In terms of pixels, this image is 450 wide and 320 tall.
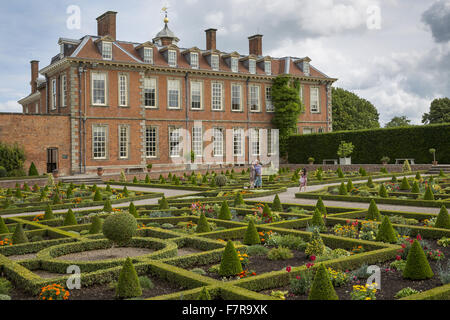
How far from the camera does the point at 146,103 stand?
108 feet

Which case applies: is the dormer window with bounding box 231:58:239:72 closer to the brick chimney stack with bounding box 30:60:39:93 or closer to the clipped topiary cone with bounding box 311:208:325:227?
the brick chimney stack with bounding box 30:60:39:93

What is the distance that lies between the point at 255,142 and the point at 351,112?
2280 centimetres

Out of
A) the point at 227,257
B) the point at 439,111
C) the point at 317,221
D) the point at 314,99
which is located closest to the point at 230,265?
the point at 227,257

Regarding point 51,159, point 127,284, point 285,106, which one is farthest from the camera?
point 285,106

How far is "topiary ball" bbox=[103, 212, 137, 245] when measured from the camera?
8148 millimetres

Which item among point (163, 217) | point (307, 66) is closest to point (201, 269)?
point (163, 217)

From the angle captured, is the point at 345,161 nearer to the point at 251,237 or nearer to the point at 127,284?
the point at 251,237

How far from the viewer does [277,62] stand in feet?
133

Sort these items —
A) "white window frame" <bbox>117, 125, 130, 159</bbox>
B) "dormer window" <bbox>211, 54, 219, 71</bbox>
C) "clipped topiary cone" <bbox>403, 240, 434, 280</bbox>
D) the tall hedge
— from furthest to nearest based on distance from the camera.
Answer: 1. "dormer window" <bbox>211, 54, 219, 71</bbox>
2. "white window frame" <bbox>117, 125, 130, 159</bbox>
3. the tall hedge
4. "clipped topiary cone" <bbox>403, 240, 434, 280</bbox>

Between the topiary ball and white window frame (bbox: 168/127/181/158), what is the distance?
25608mm

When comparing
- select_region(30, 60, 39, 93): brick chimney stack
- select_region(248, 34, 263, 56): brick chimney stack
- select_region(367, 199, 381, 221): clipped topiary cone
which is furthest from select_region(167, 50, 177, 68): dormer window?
select_region(367, 199, 381, 221): clipped topiary cone

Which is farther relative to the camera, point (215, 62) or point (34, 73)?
point (34, 73)
